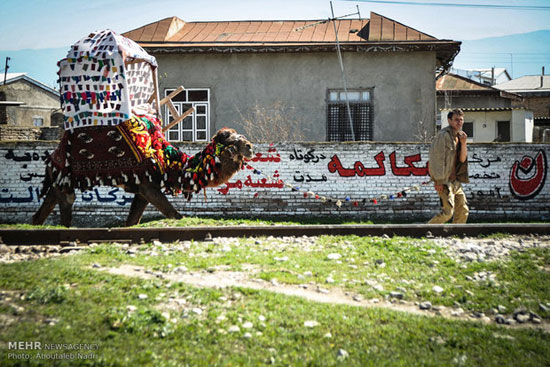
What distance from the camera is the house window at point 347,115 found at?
68.4ft

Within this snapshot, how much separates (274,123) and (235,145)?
12.0 m

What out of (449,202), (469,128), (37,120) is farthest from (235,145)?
(37,120)

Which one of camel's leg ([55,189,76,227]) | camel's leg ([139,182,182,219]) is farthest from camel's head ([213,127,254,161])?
camel's leg ([55,189,76,227])

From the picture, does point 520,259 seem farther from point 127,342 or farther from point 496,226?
point 127,342

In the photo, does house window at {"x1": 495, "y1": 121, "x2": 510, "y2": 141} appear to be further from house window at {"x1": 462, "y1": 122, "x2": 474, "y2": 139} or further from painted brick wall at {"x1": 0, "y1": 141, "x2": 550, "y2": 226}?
painted brick wall at {"x1": 0, "y1": 141, "x2": 550, "y2": 226}

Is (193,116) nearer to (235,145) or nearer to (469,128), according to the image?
(235,145)

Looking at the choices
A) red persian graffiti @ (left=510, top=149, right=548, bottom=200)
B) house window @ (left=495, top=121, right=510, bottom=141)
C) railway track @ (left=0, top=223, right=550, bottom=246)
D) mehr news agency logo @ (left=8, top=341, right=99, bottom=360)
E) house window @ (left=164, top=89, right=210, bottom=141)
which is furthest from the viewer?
house window @ (left=495, top=121, right=510, bottom=141)

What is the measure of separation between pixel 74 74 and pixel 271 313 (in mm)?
5580

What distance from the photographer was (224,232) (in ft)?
26.2

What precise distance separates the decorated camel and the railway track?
88 centimetres

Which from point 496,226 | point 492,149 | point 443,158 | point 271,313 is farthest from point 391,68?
point 271,313

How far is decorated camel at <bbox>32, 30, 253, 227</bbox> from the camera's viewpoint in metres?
8.34

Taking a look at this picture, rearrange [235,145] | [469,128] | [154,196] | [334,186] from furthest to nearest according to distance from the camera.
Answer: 1. [469,128]
2. [334,186]
3. [154,196]
4. [235,145]

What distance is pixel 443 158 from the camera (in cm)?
959
